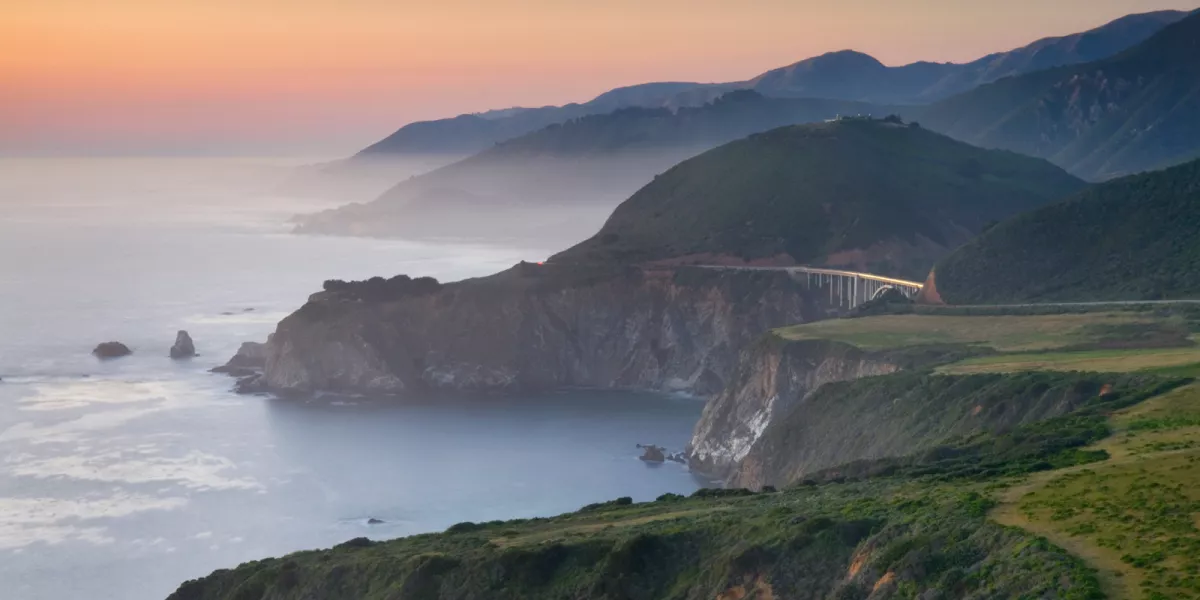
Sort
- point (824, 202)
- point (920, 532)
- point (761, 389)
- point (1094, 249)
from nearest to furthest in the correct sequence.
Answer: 1. point (920, 532)
2. point (761, 389)
3. point (1094, 249)
4. point (824, 202)

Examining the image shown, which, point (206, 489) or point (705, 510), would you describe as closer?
point (705, 510)

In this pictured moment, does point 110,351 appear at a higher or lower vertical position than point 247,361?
higher

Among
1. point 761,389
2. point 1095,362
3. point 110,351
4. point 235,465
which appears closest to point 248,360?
point 110,351

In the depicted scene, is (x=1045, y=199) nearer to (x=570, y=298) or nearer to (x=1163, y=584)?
(x=570, y=298)

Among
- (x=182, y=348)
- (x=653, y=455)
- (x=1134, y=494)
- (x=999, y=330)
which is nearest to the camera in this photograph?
(x=1134, y=494)

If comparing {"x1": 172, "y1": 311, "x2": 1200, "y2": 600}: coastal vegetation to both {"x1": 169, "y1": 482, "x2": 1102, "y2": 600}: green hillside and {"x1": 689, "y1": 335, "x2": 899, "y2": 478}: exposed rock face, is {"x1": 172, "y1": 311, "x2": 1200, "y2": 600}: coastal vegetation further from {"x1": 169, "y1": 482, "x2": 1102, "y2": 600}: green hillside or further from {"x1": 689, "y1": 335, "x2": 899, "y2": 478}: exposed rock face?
{"x1": 689, "y1": 335, "x2": 899, "y2": 478}: exposed rock face

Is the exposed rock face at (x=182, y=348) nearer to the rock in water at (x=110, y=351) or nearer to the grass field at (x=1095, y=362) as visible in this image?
the rock in water at (x=110, y=351)

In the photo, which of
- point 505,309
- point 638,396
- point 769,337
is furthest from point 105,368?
point 769,337

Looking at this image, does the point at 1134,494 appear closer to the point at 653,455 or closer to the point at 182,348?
the point at 653,455

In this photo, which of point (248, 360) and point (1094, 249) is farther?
point (248, 360)
